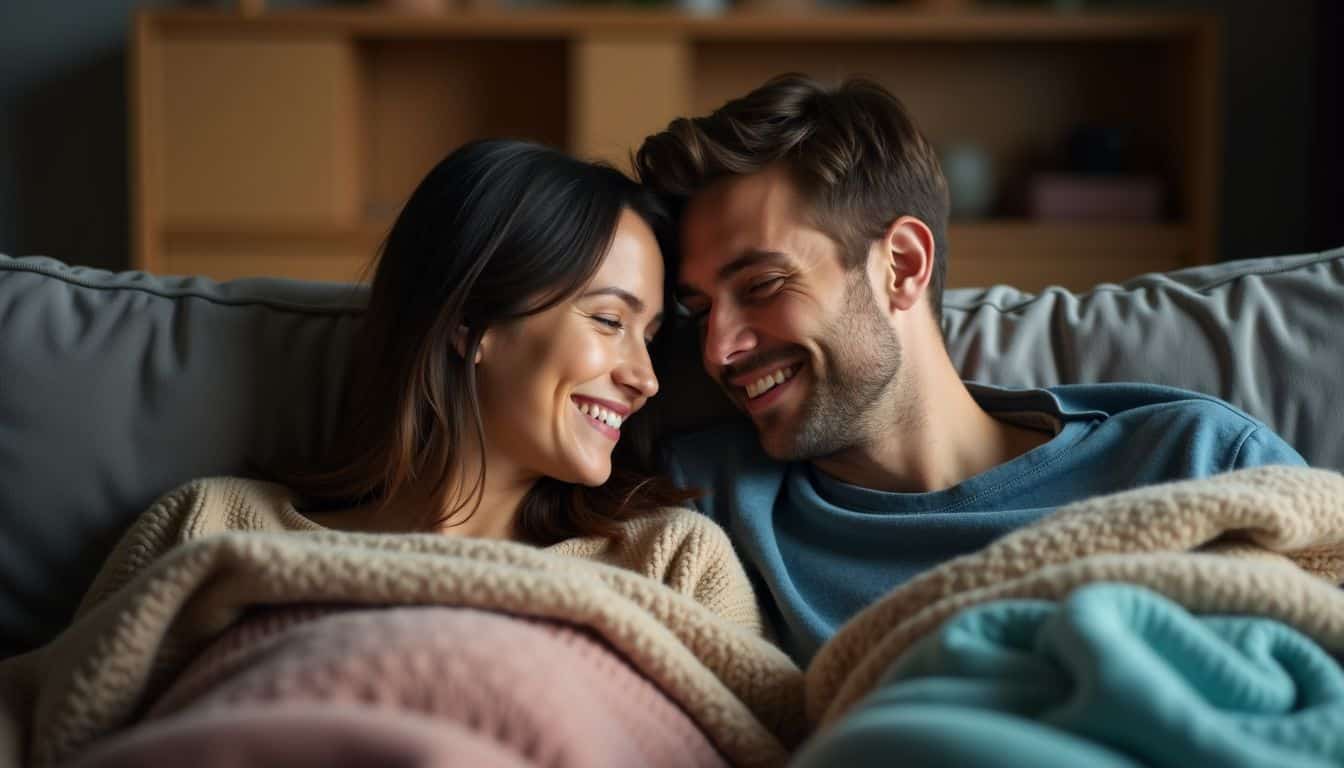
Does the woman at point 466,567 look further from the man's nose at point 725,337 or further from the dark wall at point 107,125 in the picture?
the dark wall at point 107,125

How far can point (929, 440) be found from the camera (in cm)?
154

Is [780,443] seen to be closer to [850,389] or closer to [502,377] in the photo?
[850,389]

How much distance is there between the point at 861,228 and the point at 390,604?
862mm

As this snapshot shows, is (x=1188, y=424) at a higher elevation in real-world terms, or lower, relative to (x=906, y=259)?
lower

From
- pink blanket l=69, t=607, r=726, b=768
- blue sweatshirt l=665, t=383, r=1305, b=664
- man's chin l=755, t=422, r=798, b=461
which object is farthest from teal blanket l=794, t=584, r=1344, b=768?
man's chin l=755, t=422, r=798, b=461

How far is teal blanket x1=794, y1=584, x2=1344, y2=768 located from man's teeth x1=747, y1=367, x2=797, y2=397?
69 cm

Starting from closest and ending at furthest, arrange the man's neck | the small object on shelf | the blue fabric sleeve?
1. the blue fabric sleeve
2. the man's neck
3. the small object on shelf

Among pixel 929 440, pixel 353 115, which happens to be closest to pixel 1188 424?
pixel 929 440

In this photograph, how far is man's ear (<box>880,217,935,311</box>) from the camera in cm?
160

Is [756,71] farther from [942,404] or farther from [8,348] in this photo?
[8,348]

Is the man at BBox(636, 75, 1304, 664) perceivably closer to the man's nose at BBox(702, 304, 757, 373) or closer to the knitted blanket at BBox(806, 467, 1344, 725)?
the man's nose at BBox(702, 304, 757, 373)

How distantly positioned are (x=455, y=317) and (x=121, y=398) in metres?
0.38

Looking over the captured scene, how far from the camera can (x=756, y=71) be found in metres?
3.94

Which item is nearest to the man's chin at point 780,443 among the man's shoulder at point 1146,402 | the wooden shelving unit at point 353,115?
the man's shoulder at point 1146,402
